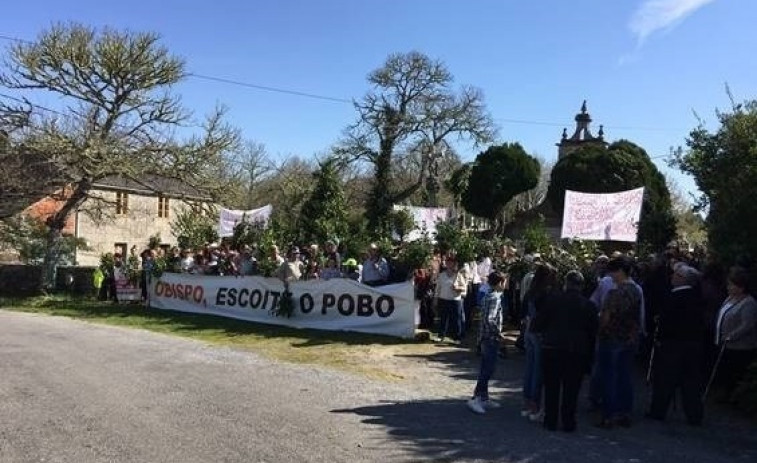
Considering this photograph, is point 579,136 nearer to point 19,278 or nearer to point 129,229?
point 129,229

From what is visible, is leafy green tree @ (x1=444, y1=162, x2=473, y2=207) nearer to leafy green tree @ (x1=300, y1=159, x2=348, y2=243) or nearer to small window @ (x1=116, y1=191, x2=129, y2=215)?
leafy green tree @ (x1=300, y1=159, x2=348, y2=243)

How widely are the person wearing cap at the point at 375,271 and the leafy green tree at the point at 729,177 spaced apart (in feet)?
19.7

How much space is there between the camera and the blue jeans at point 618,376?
8.19m

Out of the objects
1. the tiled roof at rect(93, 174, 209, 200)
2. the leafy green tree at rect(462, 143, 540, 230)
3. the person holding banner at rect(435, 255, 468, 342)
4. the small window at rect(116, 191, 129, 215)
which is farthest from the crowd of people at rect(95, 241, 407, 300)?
the leafy green tree at rect(462, 143, 540, 230)

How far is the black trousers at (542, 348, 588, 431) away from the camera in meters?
7.77

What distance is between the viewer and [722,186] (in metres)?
11.1

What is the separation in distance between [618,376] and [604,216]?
29.2ft

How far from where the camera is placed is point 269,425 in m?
7.56

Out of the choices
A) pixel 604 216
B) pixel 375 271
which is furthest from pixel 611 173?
pixel 375 271

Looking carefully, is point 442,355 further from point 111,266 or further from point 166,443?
point 111,266

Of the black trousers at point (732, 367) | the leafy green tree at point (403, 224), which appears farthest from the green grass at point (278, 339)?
the leafy green tree at point (403, 224)

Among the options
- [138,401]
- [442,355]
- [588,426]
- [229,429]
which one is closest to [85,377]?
[138,401]

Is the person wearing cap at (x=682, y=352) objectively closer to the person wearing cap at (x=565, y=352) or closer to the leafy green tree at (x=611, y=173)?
the person wearing cap at (x=565, y=352)

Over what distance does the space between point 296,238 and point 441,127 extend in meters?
27.7
